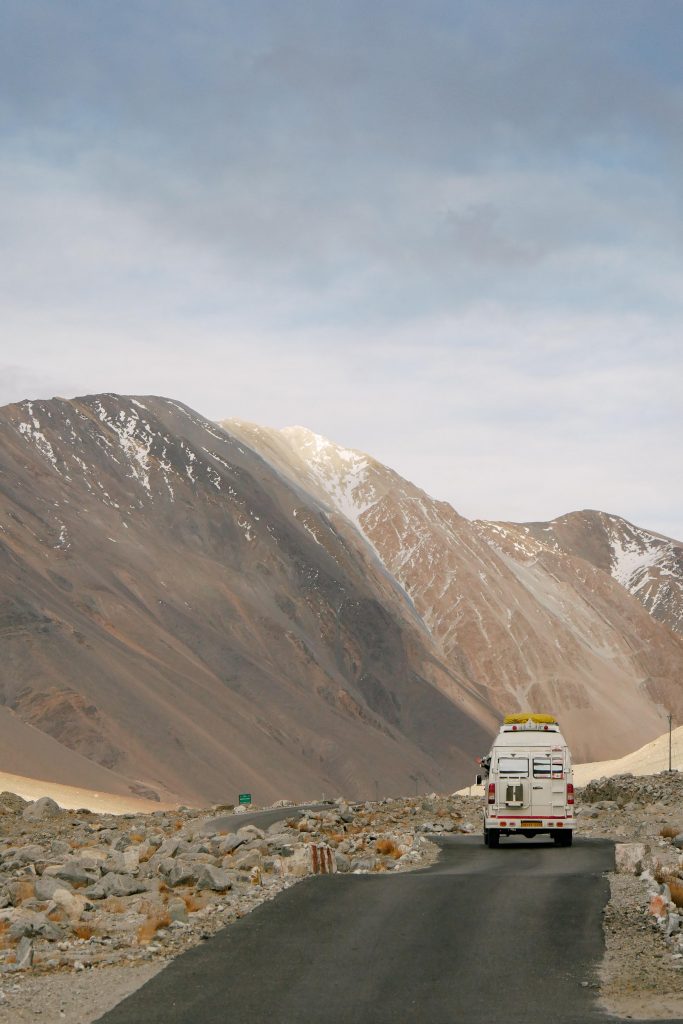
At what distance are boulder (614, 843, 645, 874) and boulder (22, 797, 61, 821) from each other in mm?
31160

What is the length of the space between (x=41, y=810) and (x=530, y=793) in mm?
25995

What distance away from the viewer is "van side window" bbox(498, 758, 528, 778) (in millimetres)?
30391

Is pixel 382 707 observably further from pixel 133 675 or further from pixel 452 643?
pixel 133 675

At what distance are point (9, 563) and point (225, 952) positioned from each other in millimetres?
112133

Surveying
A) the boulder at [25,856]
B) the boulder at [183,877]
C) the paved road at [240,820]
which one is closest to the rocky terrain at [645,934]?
the boulder at [183,877]

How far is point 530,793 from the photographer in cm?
3020

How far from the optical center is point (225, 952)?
14531mm

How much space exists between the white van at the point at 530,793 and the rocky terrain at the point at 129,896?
1783 millimetres

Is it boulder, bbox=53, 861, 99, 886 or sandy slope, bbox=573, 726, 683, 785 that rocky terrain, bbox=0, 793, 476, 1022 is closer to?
boulder, bbox=53, 861, 99, 886

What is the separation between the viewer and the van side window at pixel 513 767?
30.4 m

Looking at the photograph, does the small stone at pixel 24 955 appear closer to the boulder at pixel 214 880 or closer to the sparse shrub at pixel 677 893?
the boulder at pixel 214 880

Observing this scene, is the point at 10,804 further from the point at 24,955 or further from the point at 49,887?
the point at 24,955

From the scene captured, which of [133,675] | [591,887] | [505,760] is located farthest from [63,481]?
[591,887]

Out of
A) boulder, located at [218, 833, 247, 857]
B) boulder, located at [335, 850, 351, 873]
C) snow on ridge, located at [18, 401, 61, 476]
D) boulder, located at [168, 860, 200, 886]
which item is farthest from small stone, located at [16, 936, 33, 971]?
snow on ridge, located at [18, 401, 61, 476]
